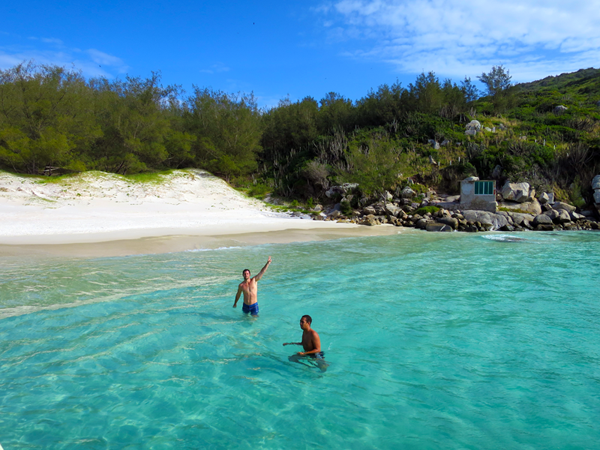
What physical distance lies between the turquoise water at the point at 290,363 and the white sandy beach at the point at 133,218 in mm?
3270

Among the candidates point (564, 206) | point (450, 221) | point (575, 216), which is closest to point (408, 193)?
point (450, 221)

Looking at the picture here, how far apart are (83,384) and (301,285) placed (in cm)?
574

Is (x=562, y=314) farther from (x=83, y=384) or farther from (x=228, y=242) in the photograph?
(x=228, y=242)

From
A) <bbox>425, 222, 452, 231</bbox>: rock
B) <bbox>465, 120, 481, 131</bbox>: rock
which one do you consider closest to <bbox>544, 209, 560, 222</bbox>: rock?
<bbox>425, 222, 452, 231</bbox>: rock

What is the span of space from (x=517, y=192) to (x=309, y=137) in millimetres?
23189

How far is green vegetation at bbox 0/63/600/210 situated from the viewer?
2647cm

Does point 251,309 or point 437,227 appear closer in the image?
point 251,309

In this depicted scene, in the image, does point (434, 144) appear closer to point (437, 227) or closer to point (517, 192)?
point (517, 192)

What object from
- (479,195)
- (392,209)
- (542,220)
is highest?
(479,195)

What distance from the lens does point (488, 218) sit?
23906mm

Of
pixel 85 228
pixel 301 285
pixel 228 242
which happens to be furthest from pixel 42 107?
pixel 301 285

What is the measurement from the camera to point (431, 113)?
40938 mm

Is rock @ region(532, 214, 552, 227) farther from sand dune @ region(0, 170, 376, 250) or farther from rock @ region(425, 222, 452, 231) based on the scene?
sand dune @ region(0, 170, 376, 250)

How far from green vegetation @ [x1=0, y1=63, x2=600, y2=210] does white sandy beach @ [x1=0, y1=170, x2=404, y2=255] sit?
3123 millimetres
